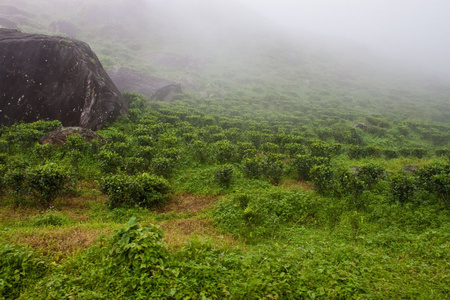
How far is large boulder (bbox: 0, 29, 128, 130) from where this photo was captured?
51.6 feet

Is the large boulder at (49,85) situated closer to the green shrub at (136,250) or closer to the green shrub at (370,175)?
the green shrub at (136,250)

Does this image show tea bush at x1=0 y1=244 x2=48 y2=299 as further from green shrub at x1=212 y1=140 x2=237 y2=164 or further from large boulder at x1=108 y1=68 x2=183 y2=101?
large boulder at x1=108 y1=68 x2=183 y2=101

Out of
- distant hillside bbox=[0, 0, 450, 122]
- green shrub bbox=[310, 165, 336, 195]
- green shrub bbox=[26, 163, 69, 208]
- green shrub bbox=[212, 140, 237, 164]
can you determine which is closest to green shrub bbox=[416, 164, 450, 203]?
green shrub bbox=[310, 165, 336, 195]

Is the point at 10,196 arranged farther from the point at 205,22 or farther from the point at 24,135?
the point at 205,22

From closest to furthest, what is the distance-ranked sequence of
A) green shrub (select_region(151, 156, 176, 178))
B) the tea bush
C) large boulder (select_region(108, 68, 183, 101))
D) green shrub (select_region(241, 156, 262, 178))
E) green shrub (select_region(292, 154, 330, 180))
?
Answer: the tea bush → green shrub (select_region(151, 156, 176, 178)) → green shrub (select_region(241, 156, 262, 178)) → green shrub (select_region(292, 154, 330, 180)) → large boulder (select_region(108, 68, 183, 101))

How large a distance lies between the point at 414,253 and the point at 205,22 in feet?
381

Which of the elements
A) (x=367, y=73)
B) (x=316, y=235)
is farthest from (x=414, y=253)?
(x=367, y=73)

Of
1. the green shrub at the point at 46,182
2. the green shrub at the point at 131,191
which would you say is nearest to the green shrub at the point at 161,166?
the green shrub at the point at 131,191

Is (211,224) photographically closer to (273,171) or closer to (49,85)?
(273,171)

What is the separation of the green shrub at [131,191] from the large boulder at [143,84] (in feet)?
88.2

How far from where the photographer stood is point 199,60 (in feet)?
207

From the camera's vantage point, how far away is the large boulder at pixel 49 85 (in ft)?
51.6

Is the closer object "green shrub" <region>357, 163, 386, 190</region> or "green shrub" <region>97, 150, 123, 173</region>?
"green shrub" <region>357, 163, 386, 190</region>

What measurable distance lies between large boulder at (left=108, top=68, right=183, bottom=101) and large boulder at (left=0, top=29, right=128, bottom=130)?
15678 millimetres
